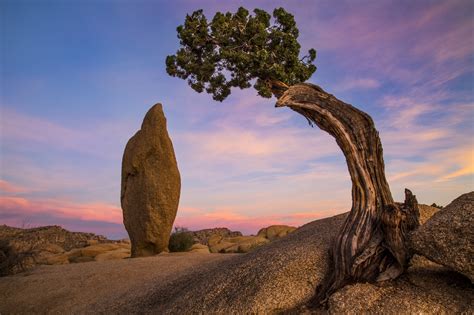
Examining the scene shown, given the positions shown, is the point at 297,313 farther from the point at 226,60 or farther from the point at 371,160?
the point at 226,60

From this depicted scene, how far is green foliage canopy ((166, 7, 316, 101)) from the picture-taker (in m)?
9.38

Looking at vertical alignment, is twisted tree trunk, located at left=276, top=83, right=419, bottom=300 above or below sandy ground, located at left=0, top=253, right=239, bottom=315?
above

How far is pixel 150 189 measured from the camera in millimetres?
17984

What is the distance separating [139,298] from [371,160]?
7.03 meters

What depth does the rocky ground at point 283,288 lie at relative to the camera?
21.3 ft

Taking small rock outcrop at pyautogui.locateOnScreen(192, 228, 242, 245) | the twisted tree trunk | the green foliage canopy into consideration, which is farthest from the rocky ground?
small rock outcrop at pyautogui.locateOnScreen(192, 228, 242, 245)

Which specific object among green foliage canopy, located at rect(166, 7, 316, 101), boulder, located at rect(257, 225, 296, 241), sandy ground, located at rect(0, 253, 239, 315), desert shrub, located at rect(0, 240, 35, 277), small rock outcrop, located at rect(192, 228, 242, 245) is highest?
green foliage canopy, located at rect(166, 7, 316, 101)

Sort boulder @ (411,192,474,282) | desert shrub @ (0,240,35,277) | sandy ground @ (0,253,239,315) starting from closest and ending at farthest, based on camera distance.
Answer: boulder @ (411,192,474,282)
sandy ground @ (0,253,239,315)
desert shrub @ (0,240,35,277)

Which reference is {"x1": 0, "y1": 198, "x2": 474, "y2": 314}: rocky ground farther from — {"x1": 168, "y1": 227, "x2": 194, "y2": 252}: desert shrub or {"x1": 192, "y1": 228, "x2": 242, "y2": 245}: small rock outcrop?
{"x1": 192, "y1": 228, "x2": 242, "y2": 245}: small rock outcrop

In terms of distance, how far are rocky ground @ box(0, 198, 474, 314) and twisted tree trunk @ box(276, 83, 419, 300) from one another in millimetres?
328

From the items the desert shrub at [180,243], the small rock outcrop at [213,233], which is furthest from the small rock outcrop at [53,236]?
the desert shrub at [180,243]

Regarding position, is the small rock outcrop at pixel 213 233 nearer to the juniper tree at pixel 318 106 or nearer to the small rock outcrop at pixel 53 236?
the small rock outcrop at pixel 53 236

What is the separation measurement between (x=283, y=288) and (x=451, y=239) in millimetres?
2981

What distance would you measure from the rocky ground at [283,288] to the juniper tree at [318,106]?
1.34 ft
